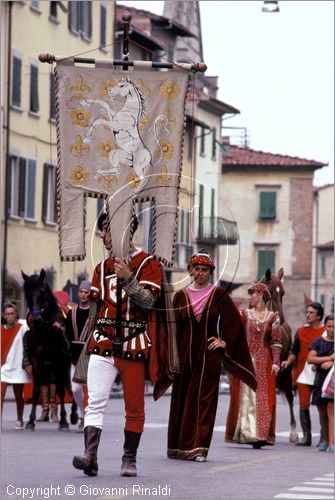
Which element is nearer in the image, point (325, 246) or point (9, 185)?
point (9, 185)

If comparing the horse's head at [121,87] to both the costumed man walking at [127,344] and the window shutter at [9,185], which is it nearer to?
the costumed man walking at [127,344]

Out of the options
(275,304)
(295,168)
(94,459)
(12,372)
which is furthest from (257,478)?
(295,168)

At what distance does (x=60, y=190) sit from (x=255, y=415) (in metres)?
6.85

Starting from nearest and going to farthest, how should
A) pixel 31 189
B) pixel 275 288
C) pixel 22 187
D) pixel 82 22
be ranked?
pixel 275 288 < pixel 22 187 < pixel 31 189 < pixel 82 22

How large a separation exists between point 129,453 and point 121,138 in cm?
224

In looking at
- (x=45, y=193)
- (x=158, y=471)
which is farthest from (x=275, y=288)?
(x=45, y=193)

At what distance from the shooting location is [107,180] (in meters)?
13.2

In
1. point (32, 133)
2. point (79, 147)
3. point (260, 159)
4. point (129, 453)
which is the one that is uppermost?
point (260, 159)

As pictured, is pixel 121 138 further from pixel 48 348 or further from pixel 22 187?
pixel 22 187

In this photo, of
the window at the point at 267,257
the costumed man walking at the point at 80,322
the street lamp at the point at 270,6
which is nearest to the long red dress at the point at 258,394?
the costumed man walking at the point at 80,322

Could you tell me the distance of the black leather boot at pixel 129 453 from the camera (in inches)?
517

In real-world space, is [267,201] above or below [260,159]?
below

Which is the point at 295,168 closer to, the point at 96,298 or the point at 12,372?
the point at 12,372

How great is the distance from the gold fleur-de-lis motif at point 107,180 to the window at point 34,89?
120ft
